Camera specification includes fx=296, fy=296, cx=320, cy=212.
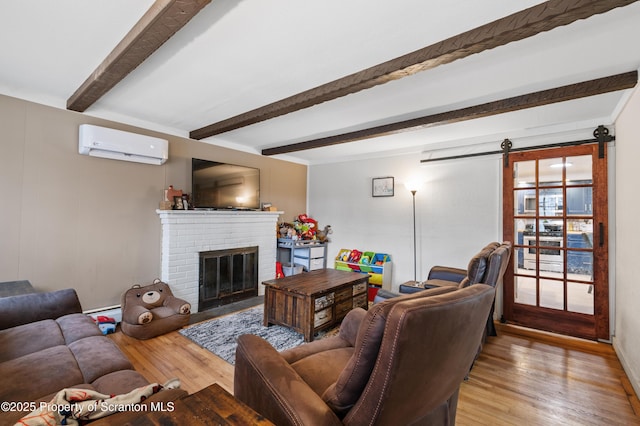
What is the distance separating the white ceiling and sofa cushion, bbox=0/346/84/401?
6.19ft

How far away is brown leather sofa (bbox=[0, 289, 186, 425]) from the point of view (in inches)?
51.9

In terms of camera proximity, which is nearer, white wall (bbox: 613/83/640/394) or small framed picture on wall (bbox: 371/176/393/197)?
white wall (bbox: 613/83/640/394)

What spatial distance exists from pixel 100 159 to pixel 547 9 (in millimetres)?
3887

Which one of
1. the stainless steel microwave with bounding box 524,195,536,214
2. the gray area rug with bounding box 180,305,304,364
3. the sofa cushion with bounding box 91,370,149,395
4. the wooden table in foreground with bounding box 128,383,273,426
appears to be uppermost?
the stainless steel microwave with bounding box 524,195,536,214

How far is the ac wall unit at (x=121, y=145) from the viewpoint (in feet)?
9.66

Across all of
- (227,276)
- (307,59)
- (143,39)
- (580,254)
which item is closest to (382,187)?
(580,254)

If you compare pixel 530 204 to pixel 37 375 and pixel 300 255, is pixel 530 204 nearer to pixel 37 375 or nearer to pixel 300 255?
pixel 300 255

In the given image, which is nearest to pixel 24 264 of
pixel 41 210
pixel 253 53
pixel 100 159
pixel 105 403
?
pixel 41 210

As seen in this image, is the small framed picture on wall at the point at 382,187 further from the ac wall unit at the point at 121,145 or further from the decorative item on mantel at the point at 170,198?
the ac wall unit at the point at 121,145

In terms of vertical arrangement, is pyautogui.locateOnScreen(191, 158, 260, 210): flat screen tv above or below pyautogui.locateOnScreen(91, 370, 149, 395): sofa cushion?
above

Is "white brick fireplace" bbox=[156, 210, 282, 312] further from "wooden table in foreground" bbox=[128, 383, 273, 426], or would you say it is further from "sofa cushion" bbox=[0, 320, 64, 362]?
"wooden table in foreground" bbox=[128, 383, 273, 426]

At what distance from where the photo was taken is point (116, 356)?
1.69 meters

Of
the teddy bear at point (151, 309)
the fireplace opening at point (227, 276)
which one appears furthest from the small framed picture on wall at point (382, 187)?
the teddy bear at point (151, 309)

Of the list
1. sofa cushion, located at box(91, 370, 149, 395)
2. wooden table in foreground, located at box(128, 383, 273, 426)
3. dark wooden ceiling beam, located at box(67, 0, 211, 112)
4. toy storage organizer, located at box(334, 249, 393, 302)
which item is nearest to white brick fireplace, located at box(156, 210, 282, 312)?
toy storage organizer, located at box(334, 249, 393, 302)
